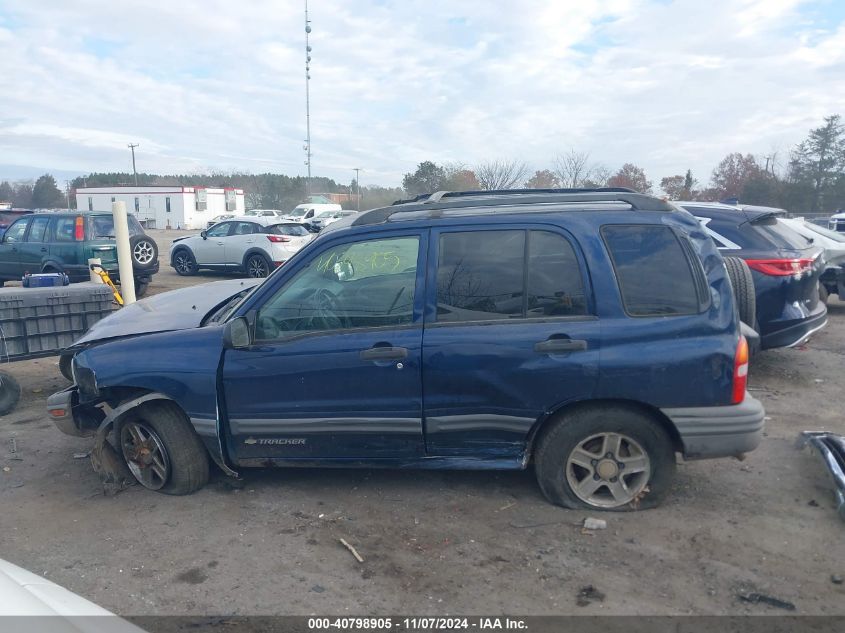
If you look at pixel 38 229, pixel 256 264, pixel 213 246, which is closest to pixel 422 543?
pixel 38 229

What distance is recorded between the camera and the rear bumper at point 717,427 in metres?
3.86

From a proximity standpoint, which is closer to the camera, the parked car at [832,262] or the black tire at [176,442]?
the black tire at [176,442]

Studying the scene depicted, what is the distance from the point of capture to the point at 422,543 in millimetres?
3811

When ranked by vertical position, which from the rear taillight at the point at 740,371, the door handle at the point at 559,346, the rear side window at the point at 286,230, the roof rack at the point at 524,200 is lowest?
the rear taillight at the point at 740,371

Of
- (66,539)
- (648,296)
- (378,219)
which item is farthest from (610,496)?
(66,539)

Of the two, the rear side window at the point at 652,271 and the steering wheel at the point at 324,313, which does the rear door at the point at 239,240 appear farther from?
the rear side window at the point at 652,271

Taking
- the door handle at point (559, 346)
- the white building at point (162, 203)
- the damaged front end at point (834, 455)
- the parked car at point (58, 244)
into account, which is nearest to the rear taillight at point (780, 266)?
the damaged front end at point (834, 455)

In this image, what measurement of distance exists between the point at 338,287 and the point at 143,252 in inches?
432

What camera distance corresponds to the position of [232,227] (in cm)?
1738

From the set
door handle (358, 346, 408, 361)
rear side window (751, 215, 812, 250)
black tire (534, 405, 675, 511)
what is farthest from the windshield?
black tire (534, 405, 675, 511)

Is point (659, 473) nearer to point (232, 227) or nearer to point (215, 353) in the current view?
point (215, 353)

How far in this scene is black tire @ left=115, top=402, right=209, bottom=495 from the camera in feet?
14.2

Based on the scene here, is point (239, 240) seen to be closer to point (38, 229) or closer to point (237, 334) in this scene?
point (38, 229)

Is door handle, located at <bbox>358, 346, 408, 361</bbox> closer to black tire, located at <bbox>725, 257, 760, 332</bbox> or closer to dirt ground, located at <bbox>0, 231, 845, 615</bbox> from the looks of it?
dirt ground, located at <bbox>0, 231, 845, 615</bbox>
